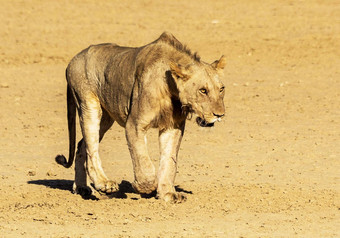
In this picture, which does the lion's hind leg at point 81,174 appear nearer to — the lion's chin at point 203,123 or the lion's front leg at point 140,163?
the lion's front leg at point 140,163

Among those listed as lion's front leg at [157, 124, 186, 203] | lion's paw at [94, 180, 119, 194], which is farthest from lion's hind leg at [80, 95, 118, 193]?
lion's front leg at [157, 124, 186, 203]

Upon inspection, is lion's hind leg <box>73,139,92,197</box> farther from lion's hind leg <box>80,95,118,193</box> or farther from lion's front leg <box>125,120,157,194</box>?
lion's front leg <box>125,120,157,194</box>

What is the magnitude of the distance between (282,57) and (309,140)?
794cm

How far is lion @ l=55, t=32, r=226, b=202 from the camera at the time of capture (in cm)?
866

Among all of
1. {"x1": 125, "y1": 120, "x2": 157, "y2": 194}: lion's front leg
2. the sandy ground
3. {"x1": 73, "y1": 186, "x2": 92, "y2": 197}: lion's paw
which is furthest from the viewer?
{"x1": 73, "y1": 186, "x2": 92, "y2": 197}: lion's paw

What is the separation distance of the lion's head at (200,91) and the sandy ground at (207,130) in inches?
40.3

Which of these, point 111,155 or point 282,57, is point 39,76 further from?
point 111,155

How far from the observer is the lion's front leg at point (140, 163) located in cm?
880

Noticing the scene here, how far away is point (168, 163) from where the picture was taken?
9281 mm

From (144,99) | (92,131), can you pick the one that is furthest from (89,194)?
(144,99)

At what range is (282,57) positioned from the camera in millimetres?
21203

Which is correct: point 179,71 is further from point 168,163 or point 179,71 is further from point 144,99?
point 168,163

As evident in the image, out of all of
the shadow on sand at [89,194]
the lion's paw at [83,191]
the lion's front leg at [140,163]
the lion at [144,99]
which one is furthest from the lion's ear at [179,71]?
the lion's paw at [83,191]

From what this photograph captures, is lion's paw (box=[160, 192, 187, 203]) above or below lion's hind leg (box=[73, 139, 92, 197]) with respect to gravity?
above
